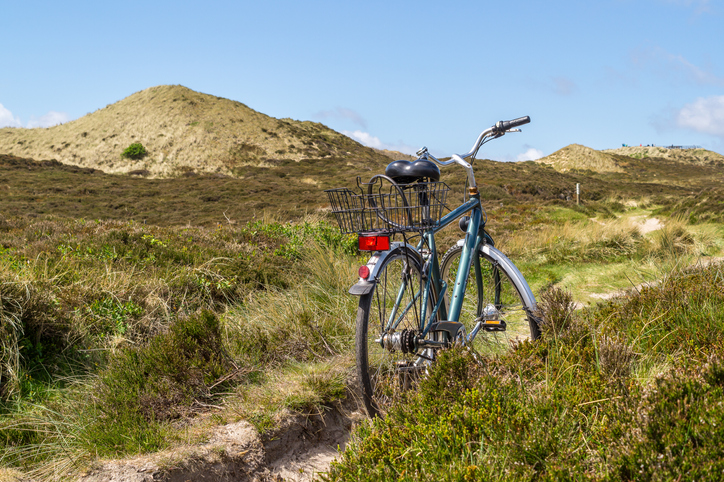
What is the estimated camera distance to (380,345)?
9.46ft

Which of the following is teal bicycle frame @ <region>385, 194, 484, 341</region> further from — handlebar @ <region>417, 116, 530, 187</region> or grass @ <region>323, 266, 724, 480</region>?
grass @ <region>323, 266, 724, 480</region>

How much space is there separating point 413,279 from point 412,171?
703 millimetres

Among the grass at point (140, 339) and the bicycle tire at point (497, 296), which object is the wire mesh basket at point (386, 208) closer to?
the bicycle tire at point (497, 296)

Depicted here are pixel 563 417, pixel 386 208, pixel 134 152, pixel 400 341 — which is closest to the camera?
pixel 563 417

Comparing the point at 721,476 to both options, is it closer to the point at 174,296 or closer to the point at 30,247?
the point at 174,296

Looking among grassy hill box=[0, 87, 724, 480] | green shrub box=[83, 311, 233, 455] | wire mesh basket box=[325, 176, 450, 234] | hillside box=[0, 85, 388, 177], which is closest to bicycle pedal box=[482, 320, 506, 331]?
grassy hill box=[0, 87, 724, 480]

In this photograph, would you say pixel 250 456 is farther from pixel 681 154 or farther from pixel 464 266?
pixel 681 154

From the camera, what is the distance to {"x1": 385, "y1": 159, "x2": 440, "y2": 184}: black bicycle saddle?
270 cm

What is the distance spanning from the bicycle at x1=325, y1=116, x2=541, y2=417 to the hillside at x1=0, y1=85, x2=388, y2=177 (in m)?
39.6

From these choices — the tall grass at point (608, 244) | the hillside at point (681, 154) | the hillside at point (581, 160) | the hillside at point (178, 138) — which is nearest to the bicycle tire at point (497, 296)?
the tall grass at point (608, 244)

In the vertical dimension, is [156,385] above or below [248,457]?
above

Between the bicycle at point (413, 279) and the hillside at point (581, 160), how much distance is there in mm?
54353

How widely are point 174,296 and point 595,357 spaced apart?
3799mm

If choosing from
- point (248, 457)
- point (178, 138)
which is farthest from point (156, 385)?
A: point (178, 138)
